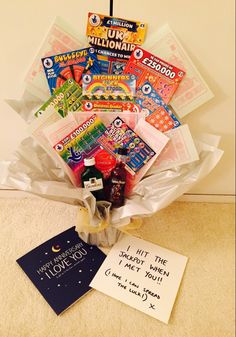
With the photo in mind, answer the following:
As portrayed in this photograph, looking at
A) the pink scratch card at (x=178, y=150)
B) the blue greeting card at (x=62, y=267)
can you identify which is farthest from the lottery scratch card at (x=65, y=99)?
the blue greeting card at (x=62, y=267)

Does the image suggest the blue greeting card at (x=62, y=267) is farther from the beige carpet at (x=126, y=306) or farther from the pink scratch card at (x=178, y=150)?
the pink scratch card at (x=178, y=150)

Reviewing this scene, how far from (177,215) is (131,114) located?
0.37 meters

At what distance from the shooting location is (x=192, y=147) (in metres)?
0.63

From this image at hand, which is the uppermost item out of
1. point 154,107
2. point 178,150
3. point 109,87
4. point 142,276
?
point 109,87

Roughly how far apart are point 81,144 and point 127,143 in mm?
107

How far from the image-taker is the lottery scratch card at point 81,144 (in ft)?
2.04

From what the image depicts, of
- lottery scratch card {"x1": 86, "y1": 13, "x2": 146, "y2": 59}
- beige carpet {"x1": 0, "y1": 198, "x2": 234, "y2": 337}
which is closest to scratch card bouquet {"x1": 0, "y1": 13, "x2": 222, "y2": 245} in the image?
lottery scratch card {"x1": 86, "y1": 13, "x2": 146, "y2": 59}

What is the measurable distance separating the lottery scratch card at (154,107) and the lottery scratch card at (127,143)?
0.06 meters

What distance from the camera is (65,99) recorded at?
2.06 feet

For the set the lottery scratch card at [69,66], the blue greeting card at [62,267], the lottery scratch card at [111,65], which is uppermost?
the lottery scratch card at [69,66]

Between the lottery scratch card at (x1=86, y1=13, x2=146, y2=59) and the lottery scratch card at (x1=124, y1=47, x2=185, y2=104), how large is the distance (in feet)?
0.07

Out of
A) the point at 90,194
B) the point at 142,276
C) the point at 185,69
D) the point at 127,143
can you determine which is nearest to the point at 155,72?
the point at 185,69

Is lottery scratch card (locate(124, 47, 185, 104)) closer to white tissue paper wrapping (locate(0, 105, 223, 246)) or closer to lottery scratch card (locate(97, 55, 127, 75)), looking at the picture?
lottery scratch card (locate(97, 55, 127, 75))

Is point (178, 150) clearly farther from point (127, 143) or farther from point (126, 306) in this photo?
point (126, 306)
